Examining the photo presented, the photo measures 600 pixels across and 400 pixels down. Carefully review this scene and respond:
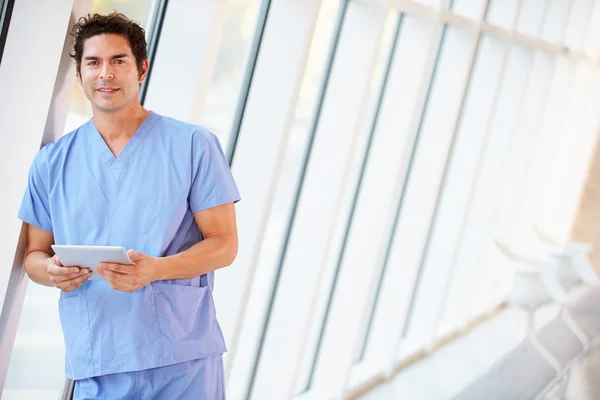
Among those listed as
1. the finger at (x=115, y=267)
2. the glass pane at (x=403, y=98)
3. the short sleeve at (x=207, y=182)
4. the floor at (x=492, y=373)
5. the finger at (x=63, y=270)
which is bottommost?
the floor at (x=492, y=373)

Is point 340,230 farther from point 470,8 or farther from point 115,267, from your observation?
point 115,267

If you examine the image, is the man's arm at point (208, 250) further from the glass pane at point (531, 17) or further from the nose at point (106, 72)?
the glass pane at point (531, 17)

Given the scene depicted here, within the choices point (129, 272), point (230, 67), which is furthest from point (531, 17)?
point (129, 272)

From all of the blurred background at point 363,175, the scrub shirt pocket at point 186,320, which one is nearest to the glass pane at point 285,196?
the blurred background at point 363,175

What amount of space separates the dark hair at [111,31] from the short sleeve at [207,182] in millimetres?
247

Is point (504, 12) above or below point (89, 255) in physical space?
above

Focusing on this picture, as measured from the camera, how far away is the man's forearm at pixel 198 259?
1677mm

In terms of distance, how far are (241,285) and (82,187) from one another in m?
1.14

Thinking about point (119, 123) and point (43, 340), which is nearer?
point (119, 123)

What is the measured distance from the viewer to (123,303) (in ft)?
5.84

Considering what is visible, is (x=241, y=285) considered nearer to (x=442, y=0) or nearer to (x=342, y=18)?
(x=342, y=18)

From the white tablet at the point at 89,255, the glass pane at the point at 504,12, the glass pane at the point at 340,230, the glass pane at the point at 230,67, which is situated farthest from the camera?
the glass pane at the point at 504,12

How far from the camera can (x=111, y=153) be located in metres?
1.80

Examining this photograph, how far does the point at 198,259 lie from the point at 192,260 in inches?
0.6
